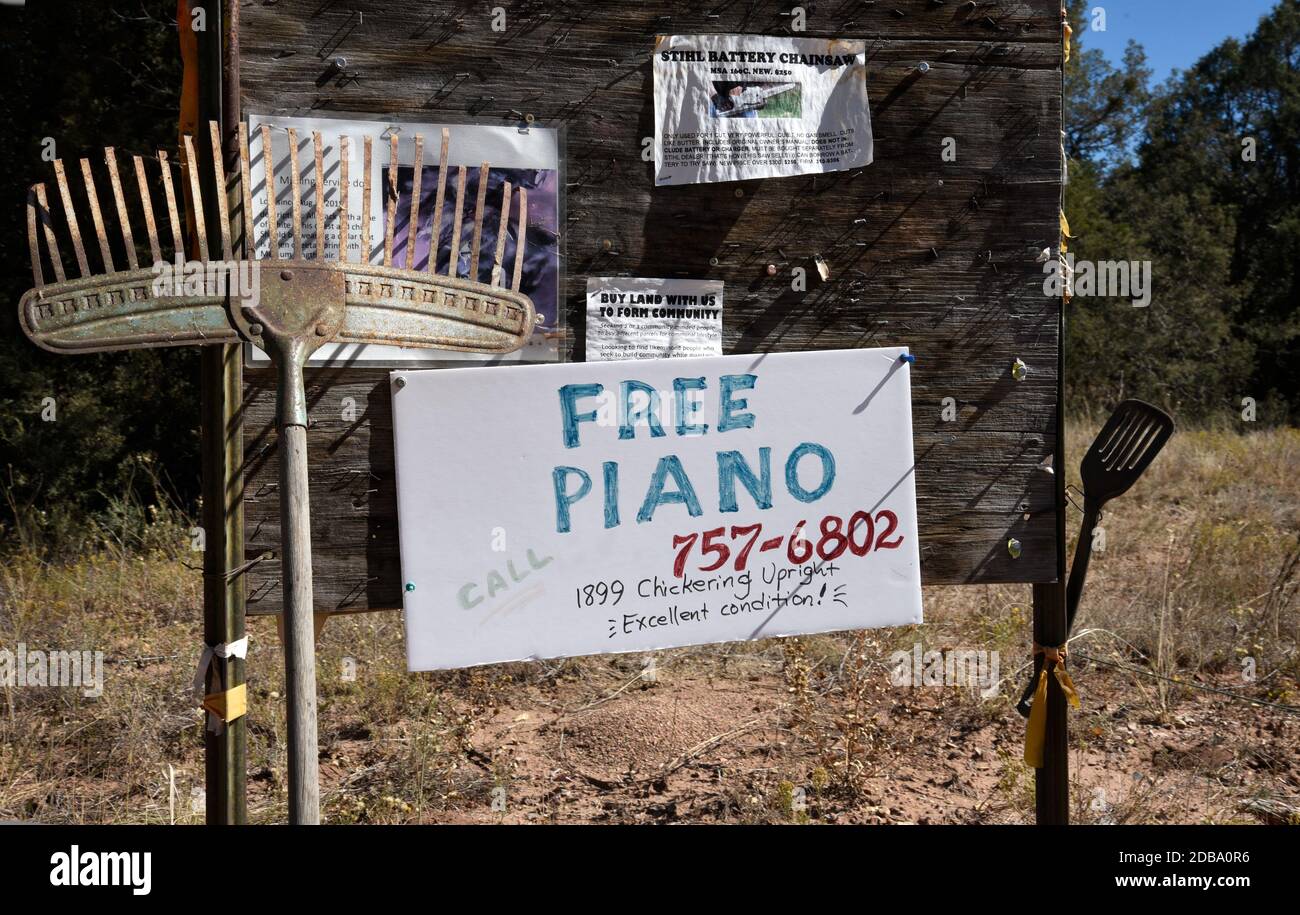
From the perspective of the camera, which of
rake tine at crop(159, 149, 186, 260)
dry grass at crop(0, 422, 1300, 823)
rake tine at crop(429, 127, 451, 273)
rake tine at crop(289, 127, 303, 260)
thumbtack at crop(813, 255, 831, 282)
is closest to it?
rake tine at crop(159, 149, 186, 260)

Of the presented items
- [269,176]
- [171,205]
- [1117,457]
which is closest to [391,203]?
[269,176]

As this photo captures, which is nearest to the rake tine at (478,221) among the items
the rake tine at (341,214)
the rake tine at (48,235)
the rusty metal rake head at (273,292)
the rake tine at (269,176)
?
the rusty metal rake head at (273,292)

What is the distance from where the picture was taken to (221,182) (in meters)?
1.86

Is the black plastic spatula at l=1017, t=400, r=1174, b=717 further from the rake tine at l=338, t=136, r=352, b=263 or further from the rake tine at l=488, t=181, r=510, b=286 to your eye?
the rake tine at l=338, t=136, r=352, b=263

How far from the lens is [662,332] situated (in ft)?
7.14

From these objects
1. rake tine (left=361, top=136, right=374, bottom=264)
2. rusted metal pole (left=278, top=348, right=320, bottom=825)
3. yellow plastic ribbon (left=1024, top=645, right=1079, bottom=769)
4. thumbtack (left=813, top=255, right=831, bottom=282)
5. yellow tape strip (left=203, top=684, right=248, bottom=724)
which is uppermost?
rake tine (left=361, top=136, right=374, bottom=264)

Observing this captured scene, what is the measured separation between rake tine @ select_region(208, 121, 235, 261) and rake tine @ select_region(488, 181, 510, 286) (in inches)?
18.7

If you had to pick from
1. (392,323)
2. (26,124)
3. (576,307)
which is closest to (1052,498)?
(576,307)

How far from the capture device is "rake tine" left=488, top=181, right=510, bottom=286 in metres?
1.99

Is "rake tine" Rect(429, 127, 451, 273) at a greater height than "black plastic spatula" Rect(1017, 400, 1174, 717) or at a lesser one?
greater

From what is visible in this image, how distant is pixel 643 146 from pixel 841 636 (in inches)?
125

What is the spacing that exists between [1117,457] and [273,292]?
1.84 meters

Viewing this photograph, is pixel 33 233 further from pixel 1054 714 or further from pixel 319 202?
pixel 1054 714

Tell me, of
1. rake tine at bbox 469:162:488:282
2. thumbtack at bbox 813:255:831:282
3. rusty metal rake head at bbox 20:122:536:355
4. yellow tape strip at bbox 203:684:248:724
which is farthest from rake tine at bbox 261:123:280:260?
thumbtack at bbox 813:255:831:282
